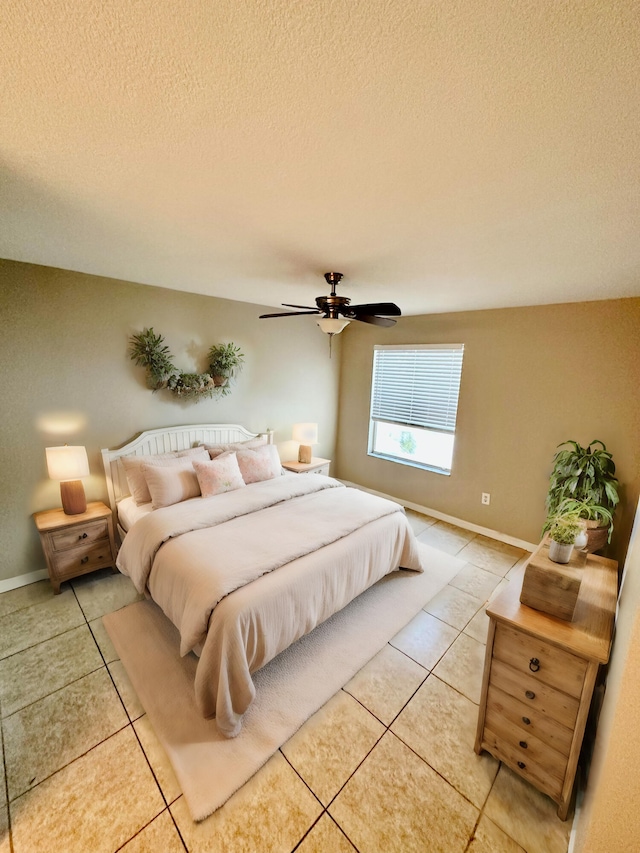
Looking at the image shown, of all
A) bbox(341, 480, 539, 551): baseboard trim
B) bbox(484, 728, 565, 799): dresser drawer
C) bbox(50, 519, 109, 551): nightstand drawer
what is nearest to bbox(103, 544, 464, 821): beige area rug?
bbox(50, 519, 109, 551): nightstand drawer

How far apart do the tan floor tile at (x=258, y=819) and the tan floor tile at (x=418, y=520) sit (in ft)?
8.56

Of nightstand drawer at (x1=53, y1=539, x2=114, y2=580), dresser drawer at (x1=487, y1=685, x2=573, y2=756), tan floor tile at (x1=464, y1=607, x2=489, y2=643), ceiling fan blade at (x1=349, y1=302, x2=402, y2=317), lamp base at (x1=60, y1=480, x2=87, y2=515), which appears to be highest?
ceiling fan blade at (x1=349, y1=302, x2=402, y2=317)

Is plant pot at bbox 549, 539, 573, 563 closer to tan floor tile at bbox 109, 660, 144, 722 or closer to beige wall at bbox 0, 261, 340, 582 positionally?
tan floor tile at bbox 109, 660, 144, 722

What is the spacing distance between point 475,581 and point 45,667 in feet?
10.3

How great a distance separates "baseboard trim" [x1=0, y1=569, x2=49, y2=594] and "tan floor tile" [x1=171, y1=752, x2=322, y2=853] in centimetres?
221

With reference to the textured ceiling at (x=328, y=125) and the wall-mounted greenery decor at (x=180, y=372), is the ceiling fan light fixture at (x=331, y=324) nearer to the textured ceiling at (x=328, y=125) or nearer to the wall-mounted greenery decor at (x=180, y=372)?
the textured ceiling at (x=328, y=125)

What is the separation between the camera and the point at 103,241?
1.97 meters

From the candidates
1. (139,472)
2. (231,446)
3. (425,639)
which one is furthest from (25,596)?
(425,639)

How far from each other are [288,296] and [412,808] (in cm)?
357

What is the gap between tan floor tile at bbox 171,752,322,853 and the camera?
4.08 feet

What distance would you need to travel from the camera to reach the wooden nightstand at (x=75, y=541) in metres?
2.48

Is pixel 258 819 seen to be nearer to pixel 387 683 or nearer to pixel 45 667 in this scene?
pixel 387 683

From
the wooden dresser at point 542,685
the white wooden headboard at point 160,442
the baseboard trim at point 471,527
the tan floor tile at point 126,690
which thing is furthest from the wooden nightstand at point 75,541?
the baseboard trim at point 471,527

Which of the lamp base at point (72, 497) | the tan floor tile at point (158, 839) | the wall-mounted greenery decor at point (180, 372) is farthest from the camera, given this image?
the wall-mounted greenery decor at point (180, 372)
